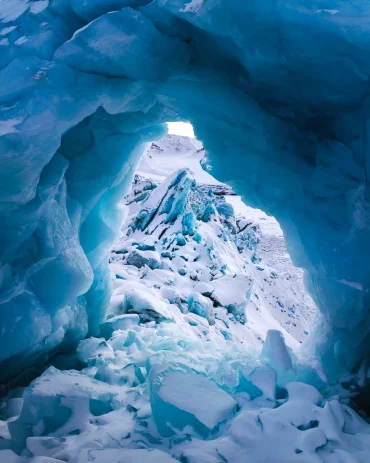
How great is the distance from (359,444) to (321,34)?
2.28 metres

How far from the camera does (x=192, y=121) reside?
3.14m

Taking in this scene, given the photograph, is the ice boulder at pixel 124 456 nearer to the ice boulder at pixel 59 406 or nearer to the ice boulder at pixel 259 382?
the ice boulder at pixel 59 406

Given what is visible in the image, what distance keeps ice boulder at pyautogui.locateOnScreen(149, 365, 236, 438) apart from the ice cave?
10 mm

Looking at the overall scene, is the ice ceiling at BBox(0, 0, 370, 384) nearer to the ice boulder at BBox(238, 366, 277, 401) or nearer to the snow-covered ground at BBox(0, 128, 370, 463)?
the snow-covered ground at BBox(0, 128, 370, 463)

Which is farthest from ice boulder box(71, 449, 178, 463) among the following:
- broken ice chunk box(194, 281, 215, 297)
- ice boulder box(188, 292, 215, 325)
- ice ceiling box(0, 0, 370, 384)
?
broken ice chunk box(194, 281, 215, 297)

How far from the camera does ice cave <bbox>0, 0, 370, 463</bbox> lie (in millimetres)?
2043

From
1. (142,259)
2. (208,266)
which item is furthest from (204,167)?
(208,266)

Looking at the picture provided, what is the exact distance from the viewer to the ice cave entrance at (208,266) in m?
7.13

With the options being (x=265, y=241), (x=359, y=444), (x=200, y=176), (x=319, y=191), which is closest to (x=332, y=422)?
(x=359, y=444)

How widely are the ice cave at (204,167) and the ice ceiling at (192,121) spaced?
0.5 inches

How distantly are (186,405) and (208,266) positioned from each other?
23.4 ft

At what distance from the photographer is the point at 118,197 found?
406 centimetres

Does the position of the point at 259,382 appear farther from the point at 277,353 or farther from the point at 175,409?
the point at 175,409

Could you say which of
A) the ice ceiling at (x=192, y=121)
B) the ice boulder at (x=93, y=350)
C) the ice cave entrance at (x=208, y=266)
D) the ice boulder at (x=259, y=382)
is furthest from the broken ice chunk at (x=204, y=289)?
the ice boulder at (x=259, y=382)
